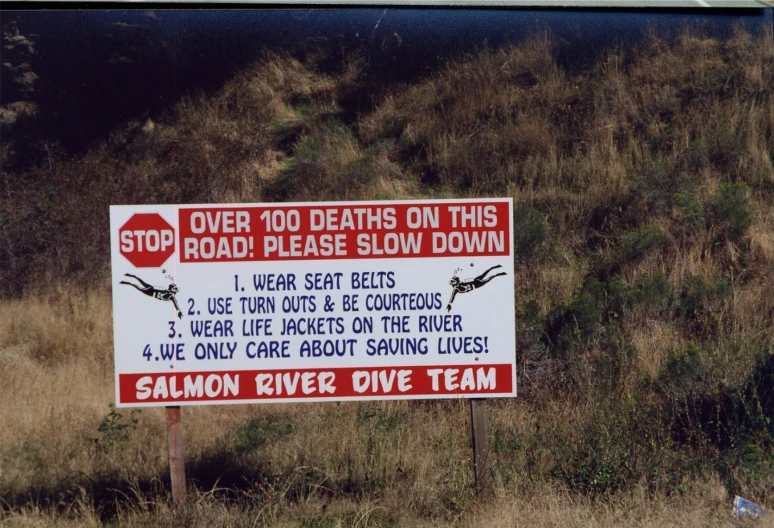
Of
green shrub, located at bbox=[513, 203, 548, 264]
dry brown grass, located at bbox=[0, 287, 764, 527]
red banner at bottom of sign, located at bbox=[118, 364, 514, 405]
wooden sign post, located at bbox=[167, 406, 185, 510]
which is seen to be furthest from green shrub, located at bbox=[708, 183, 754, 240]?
wooden sign post, located at bbox=[167, 406, 185, 510]

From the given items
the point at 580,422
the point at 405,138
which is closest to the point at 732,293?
the point at 580,422

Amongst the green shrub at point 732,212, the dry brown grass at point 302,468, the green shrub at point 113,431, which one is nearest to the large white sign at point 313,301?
the dry brown grass at point 302,468

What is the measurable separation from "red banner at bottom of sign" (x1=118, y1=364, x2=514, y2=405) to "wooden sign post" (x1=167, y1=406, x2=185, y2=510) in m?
0.11

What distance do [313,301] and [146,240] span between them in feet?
3.28

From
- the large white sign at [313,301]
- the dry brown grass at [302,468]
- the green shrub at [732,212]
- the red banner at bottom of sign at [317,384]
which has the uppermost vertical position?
the green shrub at [732,212]

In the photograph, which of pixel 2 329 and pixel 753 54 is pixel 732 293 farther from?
pixel 2 329

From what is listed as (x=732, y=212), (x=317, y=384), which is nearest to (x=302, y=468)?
(x=317, y=384)

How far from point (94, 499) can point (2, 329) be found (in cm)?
319

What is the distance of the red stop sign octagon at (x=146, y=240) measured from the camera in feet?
13.9

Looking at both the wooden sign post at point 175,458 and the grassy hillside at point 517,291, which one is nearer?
the wooden sign post at point 175,458

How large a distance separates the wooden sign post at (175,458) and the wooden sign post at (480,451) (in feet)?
5.46

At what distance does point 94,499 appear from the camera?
Answer: 4496 millimetres

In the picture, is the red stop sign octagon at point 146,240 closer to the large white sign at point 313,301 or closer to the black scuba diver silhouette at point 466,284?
the large white sign at point 313,301

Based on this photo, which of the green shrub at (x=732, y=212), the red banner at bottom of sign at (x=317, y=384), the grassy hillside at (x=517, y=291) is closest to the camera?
the red banner at bottom of sign at (x=317, y=384)
